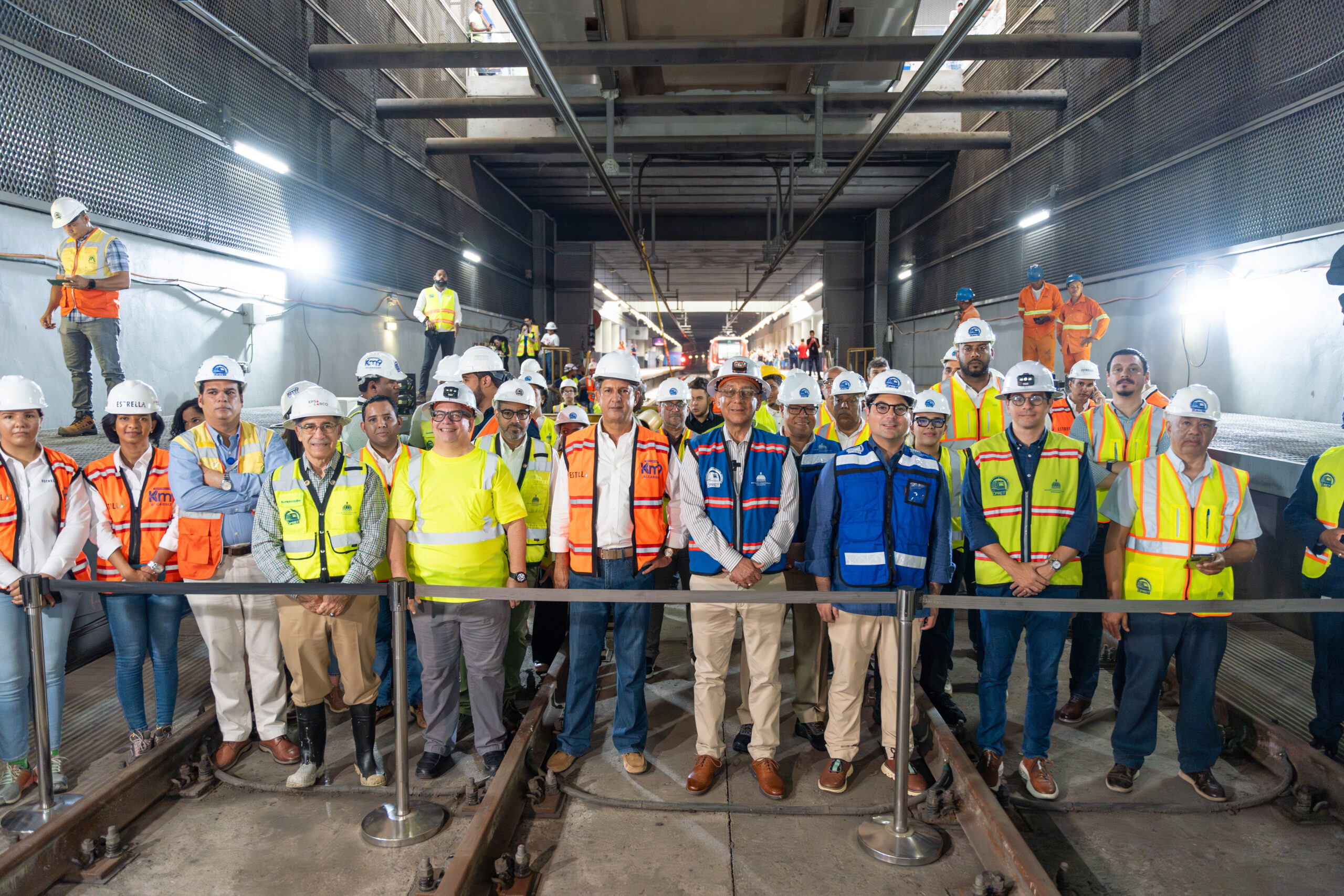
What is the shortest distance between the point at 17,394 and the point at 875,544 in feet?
14.4

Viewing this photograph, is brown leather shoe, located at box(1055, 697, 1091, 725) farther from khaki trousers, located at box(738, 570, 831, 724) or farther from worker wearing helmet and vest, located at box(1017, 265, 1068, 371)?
worker wearing helmet and vest, located at box(1017, 265, 1068, 371)

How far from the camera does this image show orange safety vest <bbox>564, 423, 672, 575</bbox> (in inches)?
157

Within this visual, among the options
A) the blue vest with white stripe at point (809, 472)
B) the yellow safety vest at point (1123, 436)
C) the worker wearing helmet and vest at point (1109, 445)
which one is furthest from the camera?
the yellow safety vest at point (1123, 436)

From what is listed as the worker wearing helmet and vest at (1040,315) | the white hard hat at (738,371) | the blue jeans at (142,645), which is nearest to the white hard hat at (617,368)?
the white hard hat at (738,371)

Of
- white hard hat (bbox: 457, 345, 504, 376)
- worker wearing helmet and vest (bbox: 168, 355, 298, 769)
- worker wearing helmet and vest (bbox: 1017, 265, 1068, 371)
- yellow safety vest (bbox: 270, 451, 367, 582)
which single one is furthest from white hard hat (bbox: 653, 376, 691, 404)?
worker wearing helmet and vest (bbox: 1017, 265, 1068, 371)

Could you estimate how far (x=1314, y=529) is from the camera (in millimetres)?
3883

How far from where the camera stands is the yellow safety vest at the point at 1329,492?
12.5 ft

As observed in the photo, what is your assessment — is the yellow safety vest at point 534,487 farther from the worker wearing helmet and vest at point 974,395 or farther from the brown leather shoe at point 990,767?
the brown leather shoe at point 990,767

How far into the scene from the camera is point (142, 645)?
4066 mm

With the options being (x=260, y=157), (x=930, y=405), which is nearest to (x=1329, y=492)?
(x=930, y=405)

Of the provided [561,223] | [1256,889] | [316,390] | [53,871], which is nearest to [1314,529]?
[1256,889]

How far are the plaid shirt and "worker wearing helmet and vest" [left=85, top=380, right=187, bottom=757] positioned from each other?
0.74 meters

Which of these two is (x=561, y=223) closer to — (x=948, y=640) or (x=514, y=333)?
(x=514, y=333)

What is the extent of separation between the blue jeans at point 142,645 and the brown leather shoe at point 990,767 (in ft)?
14.6
